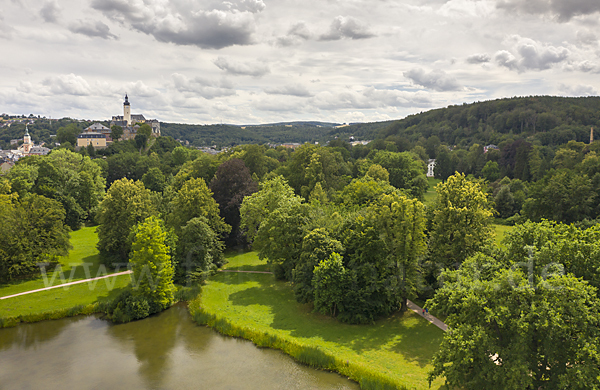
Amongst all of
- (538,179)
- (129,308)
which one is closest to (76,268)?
(129,308)

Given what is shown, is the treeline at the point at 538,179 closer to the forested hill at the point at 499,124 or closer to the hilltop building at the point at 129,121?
the forested hill at the point at 499,124

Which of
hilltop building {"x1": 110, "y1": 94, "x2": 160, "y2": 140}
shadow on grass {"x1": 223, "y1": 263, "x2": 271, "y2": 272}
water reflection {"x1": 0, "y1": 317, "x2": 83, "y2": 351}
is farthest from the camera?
hilltop building {"x1": 110, "y1": 94, "x2": 160, "y2": 140}

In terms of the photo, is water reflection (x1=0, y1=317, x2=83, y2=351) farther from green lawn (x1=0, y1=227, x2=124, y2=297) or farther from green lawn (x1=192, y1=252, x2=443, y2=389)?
green lawn (x1=192, y1=252, x2=443, y2=389)

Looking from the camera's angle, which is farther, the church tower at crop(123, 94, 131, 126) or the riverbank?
the church tower at crop(123, 94, 131, 126)

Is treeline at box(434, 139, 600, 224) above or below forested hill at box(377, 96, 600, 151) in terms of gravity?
below

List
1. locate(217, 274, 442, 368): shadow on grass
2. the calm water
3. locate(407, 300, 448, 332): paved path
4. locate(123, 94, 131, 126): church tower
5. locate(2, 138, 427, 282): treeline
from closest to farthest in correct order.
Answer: the calm water
locate(217, 274, 442, 368): shadow on grass
locate(407, 300, 448, 332): paved path
locate(2, 138, 427, 282): treeline
locate(123, 94, 131, 126): church tower

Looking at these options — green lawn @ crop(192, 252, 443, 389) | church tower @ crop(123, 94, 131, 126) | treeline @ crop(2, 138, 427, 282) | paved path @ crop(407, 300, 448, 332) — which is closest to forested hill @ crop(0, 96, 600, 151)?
treeline @ crop(2, 138, 427, 282)

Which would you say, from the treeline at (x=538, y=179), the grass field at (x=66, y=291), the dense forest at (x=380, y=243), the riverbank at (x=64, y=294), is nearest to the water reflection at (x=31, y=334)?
the riverbank at (x=64, y=294)
